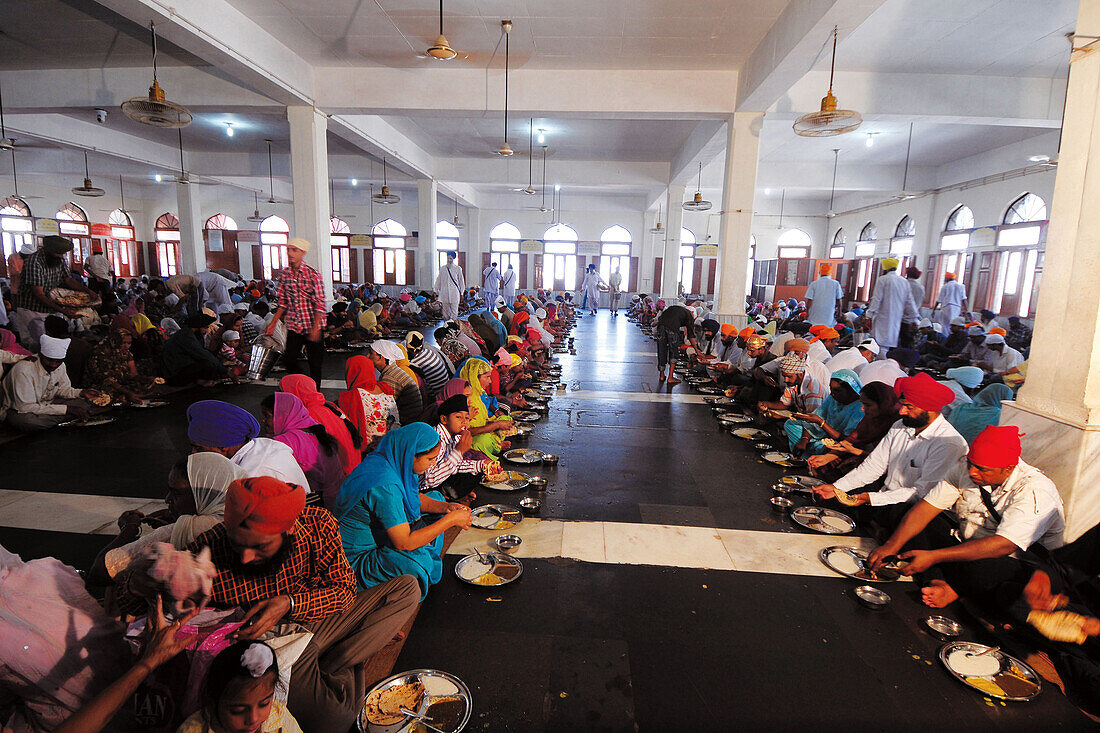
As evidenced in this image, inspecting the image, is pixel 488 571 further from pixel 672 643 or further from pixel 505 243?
pixel 505 243

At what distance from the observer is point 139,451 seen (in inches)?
159

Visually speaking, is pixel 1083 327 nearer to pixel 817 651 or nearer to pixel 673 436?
pixel 817 651

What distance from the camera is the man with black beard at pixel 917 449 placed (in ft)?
9.30

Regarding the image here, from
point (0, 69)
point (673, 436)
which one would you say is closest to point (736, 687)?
point (673, 436)

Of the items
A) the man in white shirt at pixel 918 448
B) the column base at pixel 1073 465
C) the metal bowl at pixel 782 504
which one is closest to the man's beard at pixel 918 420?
the man in white shirt at pixel 918 448

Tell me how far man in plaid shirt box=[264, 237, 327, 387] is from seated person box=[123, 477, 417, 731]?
12.2 feet

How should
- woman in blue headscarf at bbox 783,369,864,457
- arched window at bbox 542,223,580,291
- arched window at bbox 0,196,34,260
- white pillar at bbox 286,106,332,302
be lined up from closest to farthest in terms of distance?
woman in blue headscarf at bbox 783,369,864,457 → white pillar at bbox 286,106,332,302 → arched window at bbox 0,196,34,260 → arched window at bbox 542,223,580,291

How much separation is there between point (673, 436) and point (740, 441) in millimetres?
561

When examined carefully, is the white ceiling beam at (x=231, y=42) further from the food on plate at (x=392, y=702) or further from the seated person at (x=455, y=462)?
the food on plate at (x=392, y=702)

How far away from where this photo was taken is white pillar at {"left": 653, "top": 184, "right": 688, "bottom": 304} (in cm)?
1303

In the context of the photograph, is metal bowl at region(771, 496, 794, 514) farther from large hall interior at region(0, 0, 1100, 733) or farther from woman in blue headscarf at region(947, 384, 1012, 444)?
woman in blue headscarf at region(947, 384, 1012, 444)

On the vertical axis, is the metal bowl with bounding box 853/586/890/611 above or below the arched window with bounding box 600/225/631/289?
below

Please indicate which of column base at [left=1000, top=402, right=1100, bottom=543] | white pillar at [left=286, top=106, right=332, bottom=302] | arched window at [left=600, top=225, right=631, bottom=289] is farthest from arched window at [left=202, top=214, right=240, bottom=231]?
column base at [left=1000, top=402, right=1100, bottom=543]

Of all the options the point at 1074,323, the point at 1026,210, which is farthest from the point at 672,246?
the point at 1074,323
